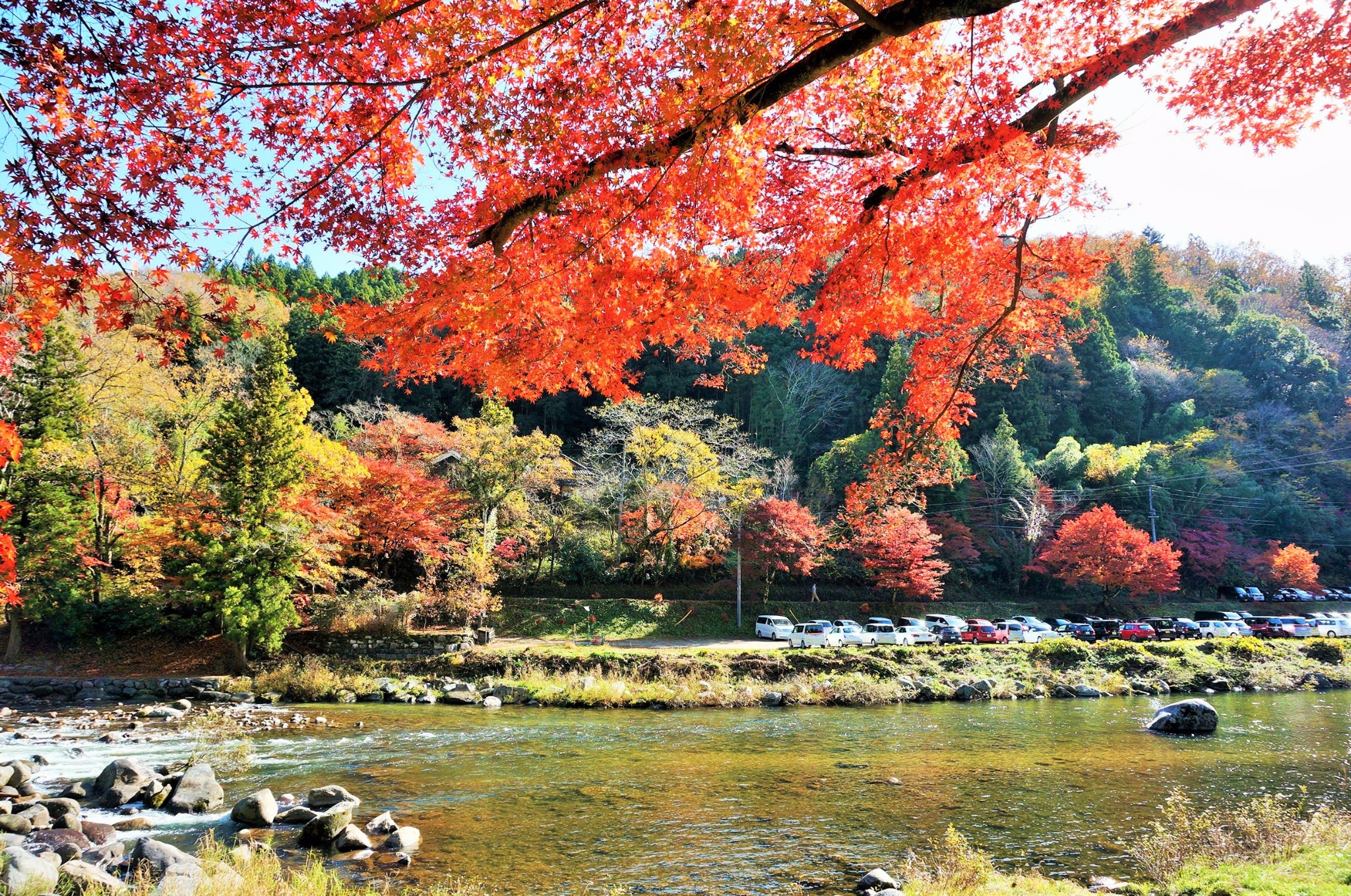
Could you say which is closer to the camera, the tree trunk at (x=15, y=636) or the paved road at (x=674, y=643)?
the tree trunk at (x=15, y=636)

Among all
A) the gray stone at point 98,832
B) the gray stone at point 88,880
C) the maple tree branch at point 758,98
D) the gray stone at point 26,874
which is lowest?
the gray stone at point 98,832

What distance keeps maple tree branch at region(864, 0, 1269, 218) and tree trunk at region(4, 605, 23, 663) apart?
24.4 metres

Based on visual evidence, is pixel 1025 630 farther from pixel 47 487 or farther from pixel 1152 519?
pixel 47 487

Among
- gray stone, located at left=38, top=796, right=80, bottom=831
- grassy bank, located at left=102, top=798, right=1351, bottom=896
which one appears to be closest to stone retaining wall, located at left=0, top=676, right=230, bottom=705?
gray stone, located at left=38, top=796, right=80, bottom=831

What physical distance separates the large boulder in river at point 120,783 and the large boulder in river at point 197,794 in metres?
0.46

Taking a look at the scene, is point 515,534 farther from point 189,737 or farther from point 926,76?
point 926,76

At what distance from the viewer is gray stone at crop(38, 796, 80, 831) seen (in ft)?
25.0

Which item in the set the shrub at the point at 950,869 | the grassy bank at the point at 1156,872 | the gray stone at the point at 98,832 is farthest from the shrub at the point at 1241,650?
the gray stone at the point at 98,832

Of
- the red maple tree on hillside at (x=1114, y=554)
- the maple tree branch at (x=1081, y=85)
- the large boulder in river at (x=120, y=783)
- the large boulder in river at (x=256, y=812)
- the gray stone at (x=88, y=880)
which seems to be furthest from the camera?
the red maple tree on hillside at (x=1114, y=554)

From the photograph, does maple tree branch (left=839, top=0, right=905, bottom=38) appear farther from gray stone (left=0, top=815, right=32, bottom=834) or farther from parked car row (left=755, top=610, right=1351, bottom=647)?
parked car row (left=755, top=610, right=1351, bottom=647)

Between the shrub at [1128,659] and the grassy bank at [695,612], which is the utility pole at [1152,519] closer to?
the grassy bank at [695,612]

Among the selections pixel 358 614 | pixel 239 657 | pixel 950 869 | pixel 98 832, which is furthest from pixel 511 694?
pixel 950 869

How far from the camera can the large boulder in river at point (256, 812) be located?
797 centimetres

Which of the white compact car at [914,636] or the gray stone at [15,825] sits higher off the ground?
the gray stone at [15,825]
